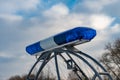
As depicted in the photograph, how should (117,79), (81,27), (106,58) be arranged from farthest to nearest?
1. (106,58)
2. (117,79)
3. (81,27)

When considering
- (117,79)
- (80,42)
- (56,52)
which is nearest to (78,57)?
(80,42)

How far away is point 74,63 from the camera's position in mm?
19469

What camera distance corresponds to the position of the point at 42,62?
21.1m

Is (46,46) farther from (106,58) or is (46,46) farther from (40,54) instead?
(106,58)

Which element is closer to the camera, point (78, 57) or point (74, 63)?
point (78, 57)

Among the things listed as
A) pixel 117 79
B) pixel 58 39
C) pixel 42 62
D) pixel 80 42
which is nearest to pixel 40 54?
pixel 42 62

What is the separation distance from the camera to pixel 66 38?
1848 cm

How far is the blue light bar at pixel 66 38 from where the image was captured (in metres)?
17.9

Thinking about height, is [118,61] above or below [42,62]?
above

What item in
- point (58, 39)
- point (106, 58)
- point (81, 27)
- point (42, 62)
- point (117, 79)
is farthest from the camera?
point (106, 58)

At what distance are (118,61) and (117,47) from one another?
2485 mm

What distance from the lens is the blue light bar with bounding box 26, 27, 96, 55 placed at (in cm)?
1788

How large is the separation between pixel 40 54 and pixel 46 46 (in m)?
1.30

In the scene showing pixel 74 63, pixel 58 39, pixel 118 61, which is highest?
pixel 118 61
